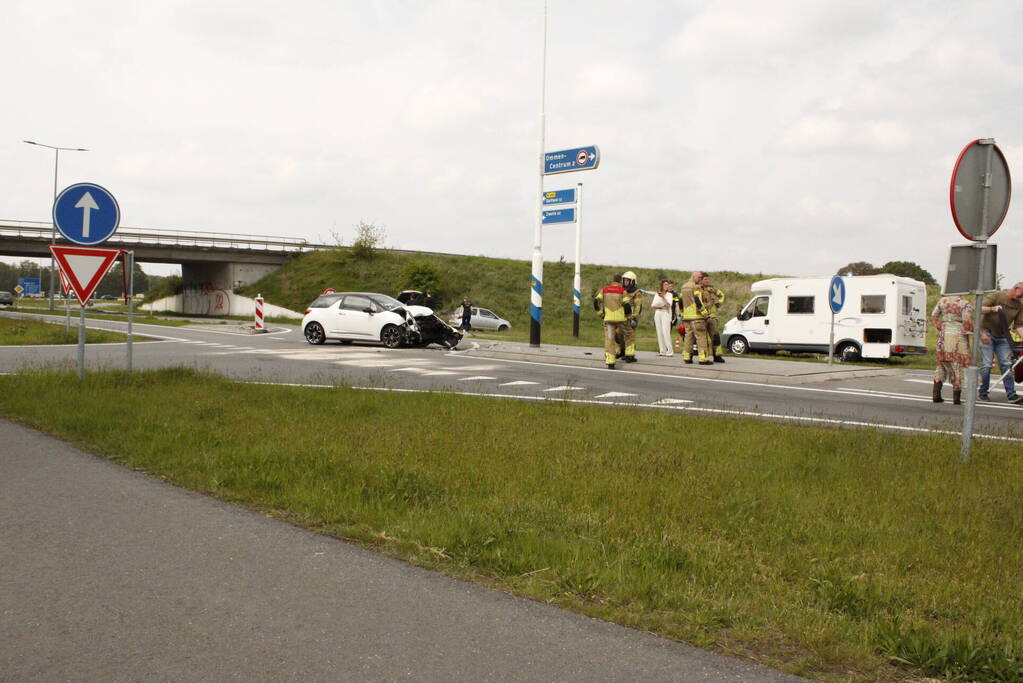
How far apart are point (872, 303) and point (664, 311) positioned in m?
7.18

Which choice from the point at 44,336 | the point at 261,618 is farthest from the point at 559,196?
the point at 261,618

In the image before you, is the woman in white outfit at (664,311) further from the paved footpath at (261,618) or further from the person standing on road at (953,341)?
the paved footpath at (261,618)

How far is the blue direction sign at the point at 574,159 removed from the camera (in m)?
21.2

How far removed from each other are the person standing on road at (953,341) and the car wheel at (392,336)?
1338 cm

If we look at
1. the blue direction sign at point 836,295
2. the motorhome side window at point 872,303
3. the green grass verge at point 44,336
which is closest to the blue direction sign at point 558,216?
the blue direction sign at point 836,295

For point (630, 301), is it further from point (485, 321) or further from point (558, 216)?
point (485, 321)

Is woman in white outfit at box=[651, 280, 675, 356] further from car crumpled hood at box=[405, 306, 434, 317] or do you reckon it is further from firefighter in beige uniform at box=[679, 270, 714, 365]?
car crumpled hood at box=[405, 306, 434, 317]

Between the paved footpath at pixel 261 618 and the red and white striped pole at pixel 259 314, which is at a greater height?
the red and white striped pole at pixel 259 314

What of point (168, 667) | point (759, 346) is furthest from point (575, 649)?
point (759, 346)

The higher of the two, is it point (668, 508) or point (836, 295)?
point (836, 295)

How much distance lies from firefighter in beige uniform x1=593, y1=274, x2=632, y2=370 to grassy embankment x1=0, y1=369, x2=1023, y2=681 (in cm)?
717

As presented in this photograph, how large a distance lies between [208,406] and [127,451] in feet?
6.94

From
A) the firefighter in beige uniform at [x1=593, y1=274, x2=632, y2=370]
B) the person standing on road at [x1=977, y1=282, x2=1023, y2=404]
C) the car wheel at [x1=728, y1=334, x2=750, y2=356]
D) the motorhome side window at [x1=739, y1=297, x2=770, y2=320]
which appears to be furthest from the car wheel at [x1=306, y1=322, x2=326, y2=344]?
the person standing on road at [x1=977, y1=282, x2=1023, y2=404]

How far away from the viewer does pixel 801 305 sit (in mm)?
24734
